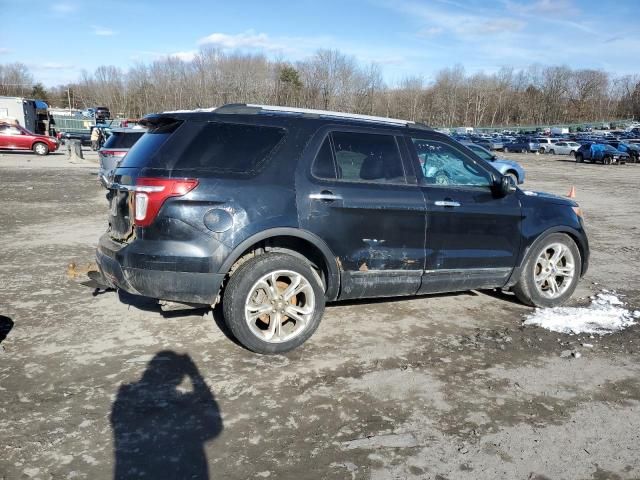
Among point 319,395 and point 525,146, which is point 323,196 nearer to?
point 319,395

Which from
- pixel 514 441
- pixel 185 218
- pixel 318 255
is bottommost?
pixel 514 441

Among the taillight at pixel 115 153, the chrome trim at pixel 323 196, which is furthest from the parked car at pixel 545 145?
the chrome trim at pixel 323 196

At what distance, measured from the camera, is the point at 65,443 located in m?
2.95

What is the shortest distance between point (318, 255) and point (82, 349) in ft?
6.63

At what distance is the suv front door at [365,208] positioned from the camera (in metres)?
4.27

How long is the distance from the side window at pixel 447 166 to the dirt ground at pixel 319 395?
1332mm

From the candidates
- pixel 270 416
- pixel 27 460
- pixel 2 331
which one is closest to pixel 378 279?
pixel 270 416

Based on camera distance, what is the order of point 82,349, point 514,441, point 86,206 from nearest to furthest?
point 514,441
point 82,349
point 86,206

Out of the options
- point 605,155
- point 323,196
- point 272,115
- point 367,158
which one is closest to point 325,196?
point 323,196

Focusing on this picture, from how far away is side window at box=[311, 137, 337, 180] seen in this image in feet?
14.1

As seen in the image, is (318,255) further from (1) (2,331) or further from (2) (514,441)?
(1) (2,331)

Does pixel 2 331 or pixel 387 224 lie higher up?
pixel 387 224

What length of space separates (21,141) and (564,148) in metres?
45.1

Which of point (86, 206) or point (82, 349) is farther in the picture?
point (86, 206)
